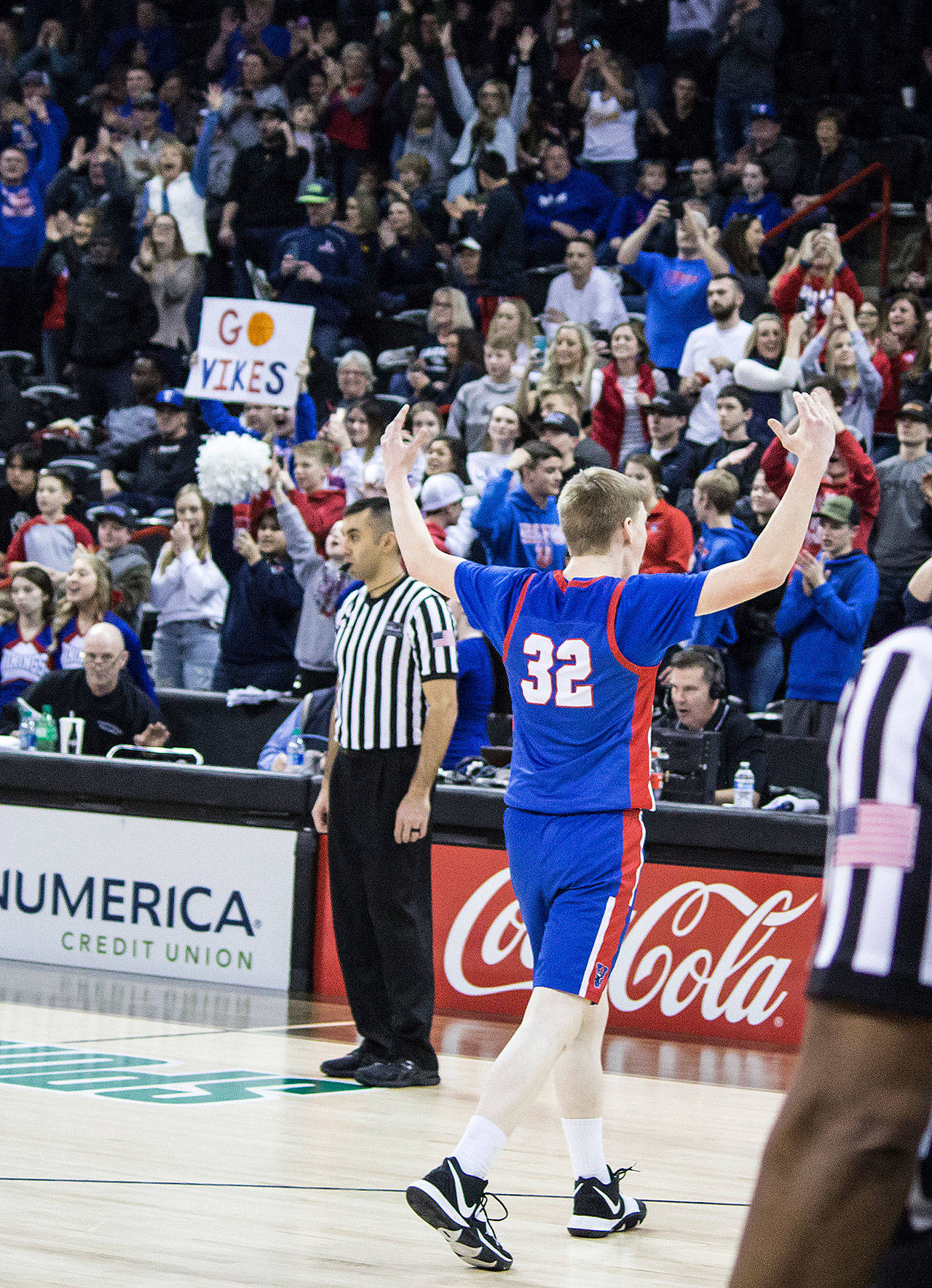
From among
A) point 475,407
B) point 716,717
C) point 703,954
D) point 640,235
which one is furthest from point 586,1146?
point 640,235

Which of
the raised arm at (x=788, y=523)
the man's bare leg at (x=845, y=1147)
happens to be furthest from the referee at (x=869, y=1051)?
the raised arm at (x=788, y=523)

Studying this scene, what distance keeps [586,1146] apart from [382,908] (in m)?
2.33

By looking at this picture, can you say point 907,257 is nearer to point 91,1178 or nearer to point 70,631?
point 70,631

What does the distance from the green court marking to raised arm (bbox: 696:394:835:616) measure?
10.2 ft

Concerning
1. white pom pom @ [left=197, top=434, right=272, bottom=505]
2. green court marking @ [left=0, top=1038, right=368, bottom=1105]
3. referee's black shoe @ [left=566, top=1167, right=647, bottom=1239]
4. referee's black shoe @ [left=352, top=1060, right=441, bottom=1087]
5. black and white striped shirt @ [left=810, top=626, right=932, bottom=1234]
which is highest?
white pom pom @ [left=197, top=434, right=272, bottom=505]

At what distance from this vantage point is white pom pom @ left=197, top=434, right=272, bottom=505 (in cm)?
1261

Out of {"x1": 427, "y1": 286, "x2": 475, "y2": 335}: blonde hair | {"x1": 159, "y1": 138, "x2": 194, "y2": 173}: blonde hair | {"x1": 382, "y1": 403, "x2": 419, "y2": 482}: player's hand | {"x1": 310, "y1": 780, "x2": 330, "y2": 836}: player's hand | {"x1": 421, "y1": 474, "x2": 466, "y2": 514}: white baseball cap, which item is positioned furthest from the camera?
Result: {"x1": 159, "y1": 138, "x2": 194, "y2": 173}: blonde hair

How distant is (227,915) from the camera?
384 inches

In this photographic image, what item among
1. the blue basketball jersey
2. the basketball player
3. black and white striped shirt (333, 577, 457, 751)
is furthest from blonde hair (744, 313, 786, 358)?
the blue basketball jersey

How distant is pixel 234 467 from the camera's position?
498 inches

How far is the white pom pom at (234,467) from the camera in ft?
41.4

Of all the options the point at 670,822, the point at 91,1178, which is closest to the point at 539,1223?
the point at 91,1178

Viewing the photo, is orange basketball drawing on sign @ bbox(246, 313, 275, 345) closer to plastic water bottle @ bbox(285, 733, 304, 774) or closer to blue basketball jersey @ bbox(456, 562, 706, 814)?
plastic water bottle @ bbox(285, 733, 304, 774)

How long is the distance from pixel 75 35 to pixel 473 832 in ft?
50.4
